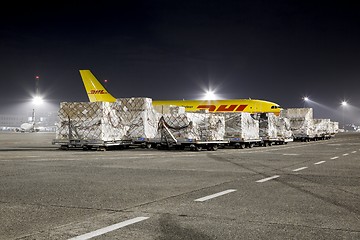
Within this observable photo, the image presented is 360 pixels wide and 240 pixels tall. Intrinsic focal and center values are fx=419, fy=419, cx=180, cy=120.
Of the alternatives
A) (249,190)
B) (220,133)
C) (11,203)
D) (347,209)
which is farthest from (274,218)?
(220,133)

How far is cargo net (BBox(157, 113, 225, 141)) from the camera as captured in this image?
915 inches

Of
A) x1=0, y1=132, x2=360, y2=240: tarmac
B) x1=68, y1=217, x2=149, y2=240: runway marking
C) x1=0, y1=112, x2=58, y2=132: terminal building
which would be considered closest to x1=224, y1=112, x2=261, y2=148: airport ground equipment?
x1=0, y1=132, x2=360, y2=240: tarmac

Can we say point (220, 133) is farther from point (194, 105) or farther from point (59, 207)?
point (194, 105)

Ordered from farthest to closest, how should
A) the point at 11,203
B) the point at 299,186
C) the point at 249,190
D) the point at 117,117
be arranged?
the point at 117,117 < the point at 299,186 < the point at 249,190 < the point at 11,203

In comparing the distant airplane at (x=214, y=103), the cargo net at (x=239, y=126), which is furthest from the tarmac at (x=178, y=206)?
the distant airplane at (x=214, y=103)

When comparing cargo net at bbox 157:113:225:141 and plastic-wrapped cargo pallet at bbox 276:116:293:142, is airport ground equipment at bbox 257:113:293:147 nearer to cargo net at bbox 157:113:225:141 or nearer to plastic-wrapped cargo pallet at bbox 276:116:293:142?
plastic-wrapped cargo pallet at bbox 276:116:293:142

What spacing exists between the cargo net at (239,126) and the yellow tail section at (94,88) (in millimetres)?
23361

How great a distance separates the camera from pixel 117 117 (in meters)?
24.5

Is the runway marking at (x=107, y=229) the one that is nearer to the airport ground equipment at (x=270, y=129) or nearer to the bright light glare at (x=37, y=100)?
the airport ground equipment at (x=270, y=129)

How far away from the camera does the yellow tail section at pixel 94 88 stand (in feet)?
157

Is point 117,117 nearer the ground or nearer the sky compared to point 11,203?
nearer the sky

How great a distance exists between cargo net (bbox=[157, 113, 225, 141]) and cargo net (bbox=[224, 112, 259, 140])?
247 cm

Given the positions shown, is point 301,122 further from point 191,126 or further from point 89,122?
point 89,122

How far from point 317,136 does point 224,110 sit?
429 inches
